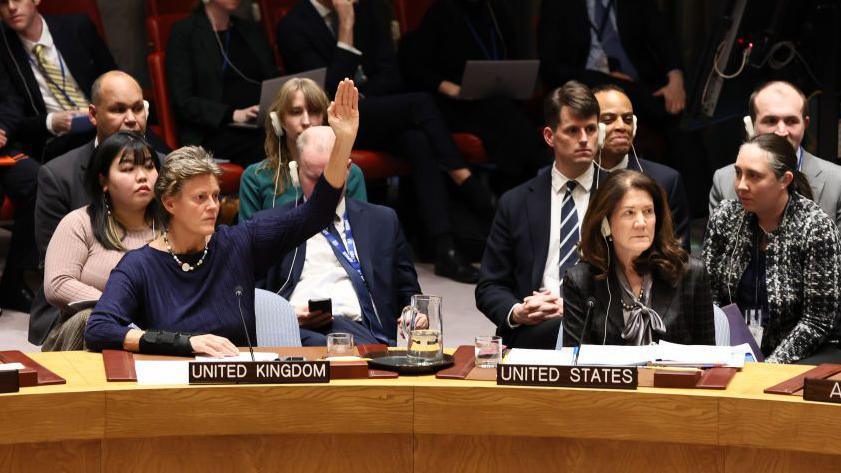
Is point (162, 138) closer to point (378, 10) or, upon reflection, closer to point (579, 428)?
point (378, 10)

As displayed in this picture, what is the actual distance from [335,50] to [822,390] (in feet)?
12.2

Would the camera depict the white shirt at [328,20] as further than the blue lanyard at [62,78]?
Yes

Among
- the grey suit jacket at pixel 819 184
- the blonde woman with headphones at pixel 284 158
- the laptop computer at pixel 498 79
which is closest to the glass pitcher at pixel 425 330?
the blonde woman with headphones at pixel 284 158

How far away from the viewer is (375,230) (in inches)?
159

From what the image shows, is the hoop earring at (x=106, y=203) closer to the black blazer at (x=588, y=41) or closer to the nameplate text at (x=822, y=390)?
the nameplate text at (x=822, y=390)

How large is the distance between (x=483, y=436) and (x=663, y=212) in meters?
0.88

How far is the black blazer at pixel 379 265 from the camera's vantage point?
157 inches

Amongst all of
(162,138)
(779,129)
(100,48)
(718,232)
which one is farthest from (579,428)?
(100,48)

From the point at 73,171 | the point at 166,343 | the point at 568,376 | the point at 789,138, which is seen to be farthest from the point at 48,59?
the point at 568,376

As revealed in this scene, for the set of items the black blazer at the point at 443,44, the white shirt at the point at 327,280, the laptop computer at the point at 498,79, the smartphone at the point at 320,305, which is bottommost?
the smartphone at the point at 320,305

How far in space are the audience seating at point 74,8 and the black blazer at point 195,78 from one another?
498mm

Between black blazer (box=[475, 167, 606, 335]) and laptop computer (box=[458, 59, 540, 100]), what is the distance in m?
1.97

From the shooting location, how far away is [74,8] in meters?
6.04

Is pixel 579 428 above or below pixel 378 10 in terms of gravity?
below
